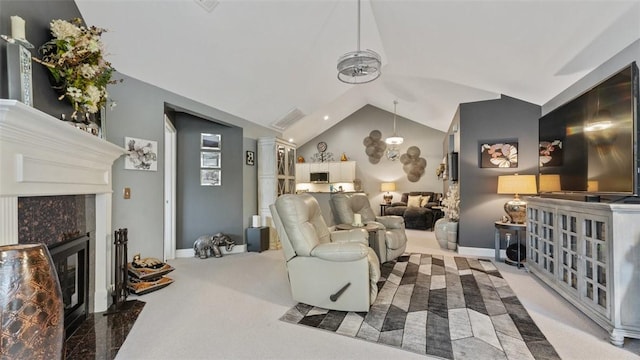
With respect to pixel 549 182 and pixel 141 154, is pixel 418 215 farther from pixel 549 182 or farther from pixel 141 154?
pixel 141 154

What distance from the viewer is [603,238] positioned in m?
2.12

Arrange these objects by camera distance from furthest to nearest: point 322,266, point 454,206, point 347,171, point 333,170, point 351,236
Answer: point 333,170 → point 347,171 → point 454,206 → point 351,236 → point 322,266

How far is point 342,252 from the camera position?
2.44 metres

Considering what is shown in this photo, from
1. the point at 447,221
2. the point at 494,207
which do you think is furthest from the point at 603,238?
the point at 447,221

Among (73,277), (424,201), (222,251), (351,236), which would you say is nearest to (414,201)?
(424,201)

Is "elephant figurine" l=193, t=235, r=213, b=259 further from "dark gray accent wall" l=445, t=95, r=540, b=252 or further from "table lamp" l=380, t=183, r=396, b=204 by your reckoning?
"table lamp" l=380, t=183, r=396, b=204

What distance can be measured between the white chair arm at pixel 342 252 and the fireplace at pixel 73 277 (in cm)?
191

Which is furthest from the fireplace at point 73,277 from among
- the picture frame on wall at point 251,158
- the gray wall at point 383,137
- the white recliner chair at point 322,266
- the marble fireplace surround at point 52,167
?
the gray wall at point 383,137

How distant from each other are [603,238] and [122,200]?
437 cm

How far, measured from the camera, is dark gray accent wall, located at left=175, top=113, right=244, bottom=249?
472 centimetres

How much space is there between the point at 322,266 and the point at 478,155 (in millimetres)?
3469

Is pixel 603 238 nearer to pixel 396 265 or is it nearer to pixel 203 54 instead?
pixel 396 265

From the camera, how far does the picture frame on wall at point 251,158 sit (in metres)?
5.15

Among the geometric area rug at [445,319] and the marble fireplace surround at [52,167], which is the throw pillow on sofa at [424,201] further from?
the marble fireplace surround at [52,167]
